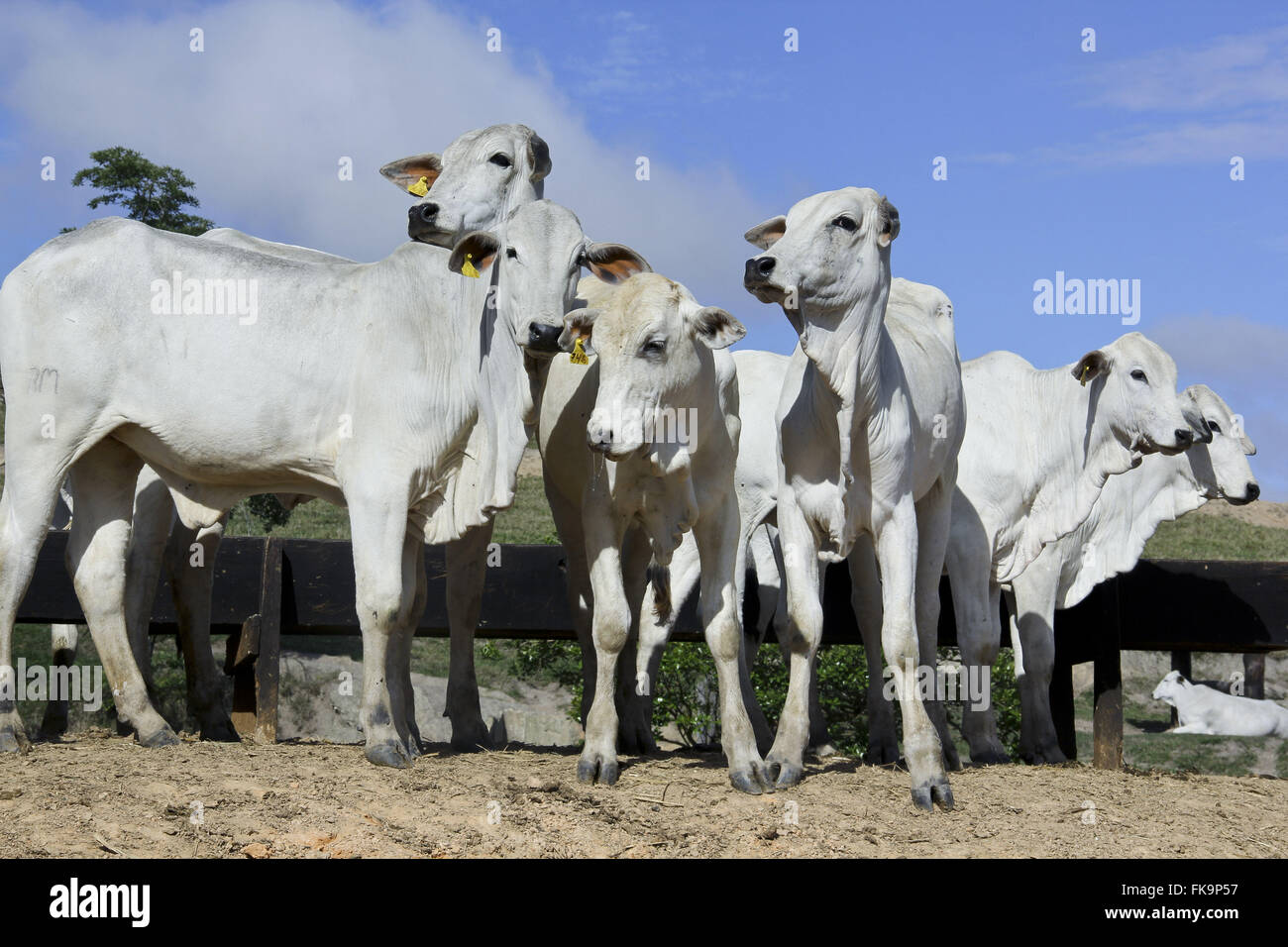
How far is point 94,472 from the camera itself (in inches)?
328

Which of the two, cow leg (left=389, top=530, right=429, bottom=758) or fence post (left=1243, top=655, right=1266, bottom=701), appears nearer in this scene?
cow leg (left=389, top=530, right=429, bottom=758)

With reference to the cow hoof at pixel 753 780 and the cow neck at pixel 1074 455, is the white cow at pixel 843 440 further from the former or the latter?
the cow neck at pixel 1074 455

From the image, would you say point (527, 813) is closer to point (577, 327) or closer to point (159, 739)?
point (577, 327)

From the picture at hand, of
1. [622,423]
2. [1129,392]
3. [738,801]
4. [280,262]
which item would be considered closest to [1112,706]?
[1129,392]

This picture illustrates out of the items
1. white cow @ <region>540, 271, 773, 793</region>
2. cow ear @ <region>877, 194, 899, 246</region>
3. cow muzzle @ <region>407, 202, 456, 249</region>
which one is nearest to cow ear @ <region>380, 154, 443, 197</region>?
cow muzzle @ <region>407, 202, 456, 249</region>

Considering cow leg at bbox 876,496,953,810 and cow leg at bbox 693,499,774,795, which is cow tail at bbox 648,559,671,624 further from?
cow leg at bbox 876,496,953,810

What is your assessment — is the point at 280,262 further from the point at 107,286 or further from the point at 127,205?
the point at 127,205

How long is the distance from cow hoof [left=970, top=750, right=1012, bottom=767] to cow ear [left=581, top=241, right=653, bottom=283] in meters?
3.80

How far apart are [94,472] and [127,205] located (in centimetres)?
2275

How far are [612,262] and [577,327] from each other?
97 centimetres

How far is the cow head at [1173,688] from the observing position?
1952 cm

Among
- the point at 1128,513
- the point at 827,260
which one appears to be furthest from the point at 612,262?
the point at 1128,513

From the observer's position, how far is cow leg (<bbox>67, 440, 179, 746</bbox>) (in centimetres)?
804
